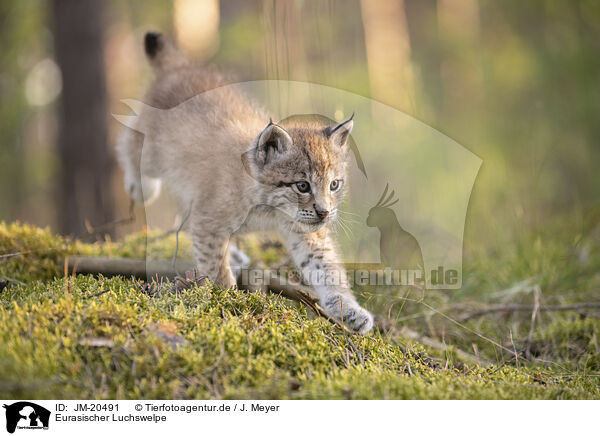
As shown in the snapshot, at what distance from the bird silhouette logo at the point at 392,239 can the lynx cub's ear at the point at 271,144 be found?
0.78 meters

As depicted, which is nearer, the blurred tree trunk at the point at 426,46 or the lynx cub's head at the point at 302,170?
the lynx cub's head at the point at 302,170

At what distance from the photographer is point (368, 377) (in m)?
1.63

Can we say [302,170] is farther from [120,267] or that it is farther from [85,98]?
[85,98]

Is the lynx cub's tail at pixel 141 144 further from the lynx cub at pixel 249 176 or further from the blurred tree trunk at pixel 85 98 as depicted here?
the blurred tree trunk at pixel 85 98

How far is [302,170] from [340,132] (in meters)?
0.31

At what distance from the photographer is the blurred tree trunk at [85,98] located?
5.90 m

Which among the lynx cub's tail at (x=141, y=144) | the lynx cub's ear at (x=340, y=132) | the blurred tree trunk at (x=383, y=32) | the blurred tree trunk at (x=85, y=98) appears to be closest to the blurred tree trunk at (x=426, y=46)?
the blurred tree trunk at (x=383, y=32)

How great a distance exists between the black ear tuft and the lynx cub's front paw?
2747mm

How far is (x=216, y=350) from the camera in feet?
5.13

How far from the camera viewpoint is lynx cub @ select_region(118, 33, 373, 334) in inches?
94.2

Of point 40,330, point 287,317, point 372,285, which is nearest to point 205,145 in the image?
point 372,285

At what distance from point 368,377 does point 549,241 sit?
3.02 metres

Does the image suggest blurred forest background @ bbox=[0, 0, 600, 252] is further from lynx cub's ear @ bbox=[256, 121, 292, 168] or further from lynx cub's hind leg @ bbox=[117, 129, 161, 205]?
lynx cub's hind leg @ bbox=[117, 129, 161, 205]
